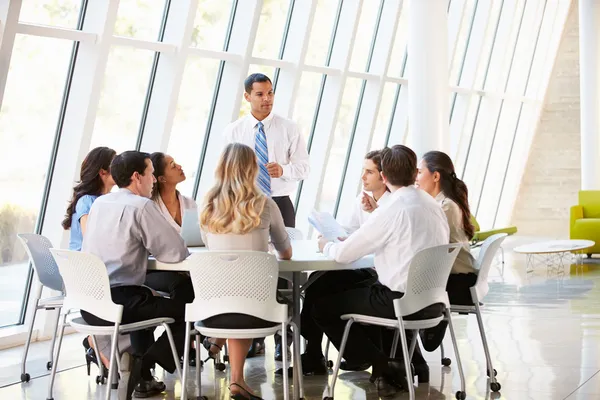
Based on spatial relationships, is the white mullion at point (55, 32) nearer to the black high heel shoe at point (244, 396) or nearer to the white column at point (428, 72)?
the black high heel shoe at point (244, 396)

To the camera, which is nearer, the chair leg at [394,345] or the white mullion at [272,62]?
the chair leg at [394,345]

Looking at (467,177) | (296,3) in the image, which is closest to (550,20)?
(467,177)

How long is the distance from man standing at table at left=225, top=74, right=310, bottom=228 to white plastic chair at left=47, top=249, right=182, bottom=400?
6.55 ft

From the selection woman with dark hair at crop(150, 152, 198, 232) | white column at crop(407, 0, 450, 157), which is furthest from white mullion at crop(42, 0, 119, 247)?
white column at crop(407, 0, 450, 157)

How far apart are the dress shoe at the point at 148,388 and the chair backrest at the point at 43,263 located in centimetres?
84

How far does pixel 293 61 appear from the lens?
31.6 ft

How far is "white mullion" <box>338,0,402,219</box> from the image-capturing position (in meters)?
11.4

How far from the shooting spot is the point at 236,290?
14.0 feet

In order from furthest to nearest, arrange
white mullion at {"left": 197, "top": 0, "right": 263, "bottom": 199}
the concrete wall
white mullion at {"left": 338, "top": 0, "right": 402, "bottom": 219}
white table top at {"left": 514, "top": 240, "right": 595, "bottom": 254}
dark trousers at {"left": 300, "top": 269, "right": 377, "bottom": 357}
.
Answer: the concrete wall < white mullion at {"left": 338, "top": 0, "right": 402, "bottom": 219} < white table top at {"left": 514, "top": 240, "right": 595, "bottom": 254} < white mullion at {"left": 197, "top": 0, "right": 263, "bottom": 199} < dark trousers at {"left": 300, "top": 269, "right": 377, "bottom": 357}

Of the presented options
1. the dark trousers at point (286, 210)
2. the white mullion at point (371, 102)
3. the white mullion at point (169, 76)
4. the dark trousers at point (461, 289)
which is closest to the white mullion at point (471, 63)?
the white mullion at point (371, 102)

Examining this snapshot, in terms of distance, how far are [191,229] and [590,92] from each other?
1206 centimetres

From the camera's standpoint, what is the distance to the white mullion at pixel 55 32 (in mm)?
6242

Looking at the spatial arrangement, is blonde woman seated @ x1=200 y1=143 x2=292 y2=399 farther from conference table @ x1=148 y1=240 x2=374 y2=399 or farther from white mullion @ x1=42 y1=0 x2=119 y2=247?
white mullion @ x1=42 y1=0 x2=119 y2=247

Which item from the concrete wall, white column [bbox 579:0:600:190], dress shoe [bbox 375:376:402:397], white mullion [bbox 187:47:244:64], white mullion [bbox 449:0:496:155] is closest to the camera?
dress shoe [bbox 375:376:402:397]
